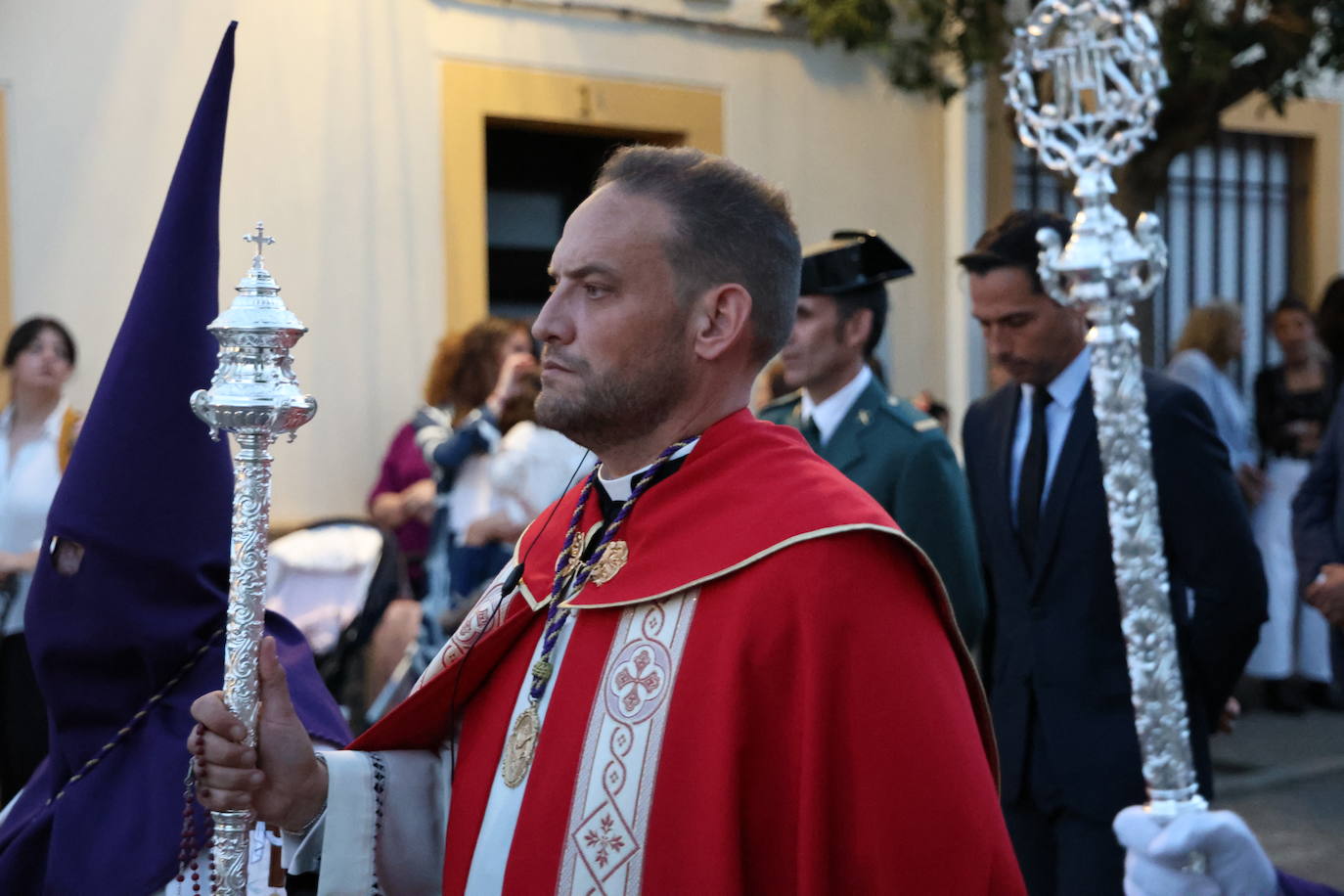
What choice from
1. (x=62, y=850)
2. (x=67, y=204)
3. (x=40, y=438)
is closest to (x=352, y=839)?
(x=62, y=850)

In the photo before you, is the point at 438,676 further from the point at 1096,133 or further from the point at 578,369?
the point at 1096,133

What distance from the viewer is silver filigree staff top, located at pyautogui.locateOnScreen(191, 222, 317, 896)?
7.25 ft

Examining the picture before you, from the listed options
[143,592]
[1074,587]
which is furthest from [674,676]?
[1074,587]

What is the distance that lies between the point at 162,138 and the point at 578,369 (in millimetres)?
5798

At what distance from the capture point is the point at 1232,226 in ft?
40.5

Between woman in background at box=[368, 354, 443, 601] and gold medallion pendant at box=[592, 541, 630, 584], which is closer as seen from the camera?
gold medallion pendant at box=[592, 541, 630, 584]

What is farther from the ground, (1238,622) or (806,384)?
(806,384)

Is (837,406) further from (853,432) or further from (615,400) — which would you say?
(615,400)

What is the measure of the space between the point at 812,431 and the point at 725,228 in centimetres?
208

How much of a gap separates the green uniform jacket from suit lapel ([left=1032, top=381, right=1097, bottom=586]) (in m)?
0.28

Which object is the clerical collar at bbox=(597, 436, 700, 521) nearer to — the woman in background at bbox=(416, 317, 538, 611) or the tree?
the woman in background at bbox=(416, 317, 538, 611)

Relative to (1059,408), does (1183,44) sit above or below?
above

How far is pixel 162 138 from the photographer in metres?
7.64

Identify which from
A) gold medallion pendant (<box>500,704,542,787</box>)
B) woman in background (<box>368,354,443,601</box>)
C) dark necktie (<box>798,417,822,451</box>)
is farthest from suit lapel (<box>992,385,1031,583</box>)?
woman in background (<box>368,354,443,601</box>)
